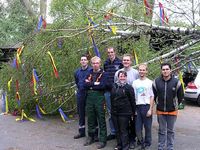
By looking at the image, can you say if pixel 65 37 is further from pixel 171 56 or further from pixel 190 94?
pixel 190 94

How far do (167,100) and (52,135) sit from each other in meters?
3.05

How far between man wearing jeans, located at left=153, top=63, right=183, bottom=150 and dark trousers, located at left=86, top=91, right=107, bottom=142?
1125 mm

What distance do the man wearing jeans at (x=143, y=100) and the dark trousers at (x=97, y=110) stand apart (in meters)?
0.70

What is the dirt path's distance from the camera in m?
6.66

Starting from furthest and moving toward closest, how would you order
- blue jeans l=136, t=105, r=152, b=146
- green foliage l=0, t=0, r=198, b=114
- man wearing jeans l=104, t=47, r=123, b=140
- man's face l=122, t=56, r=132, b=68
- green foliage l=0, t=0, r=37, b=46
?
green foliage l=0, t=0, r=37, b=46, green foliage l=0, t=0, r=198, b=114, man wearing jeans l=104, t=47, r=123, b=140, man's face l=122, t=56, r=132, b=68, blue jeans l=136, t=105, r=152, b=146

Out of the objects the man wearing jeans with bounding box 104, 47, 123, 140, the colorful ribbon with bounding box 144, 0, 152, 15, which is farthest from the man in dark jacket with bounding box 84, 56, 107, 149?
the colorful ribbon with bounding box 144, 0, 152, 15

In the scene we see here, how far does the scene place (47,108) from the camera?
9031 millimetres

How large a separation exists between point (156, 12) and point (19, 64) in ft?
12.9

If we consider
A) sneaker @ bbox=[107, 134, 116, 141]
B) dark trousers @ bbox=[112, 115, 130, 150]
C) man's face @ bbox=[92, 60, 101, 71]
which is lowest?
sneaker @ bbox=[107, 134, 116, 141]

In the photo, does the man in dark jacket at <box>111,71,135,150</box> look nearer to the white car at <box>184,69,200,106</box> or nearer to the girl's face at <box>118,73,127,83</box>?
the girl's face at <box>118,73,127,83</box>

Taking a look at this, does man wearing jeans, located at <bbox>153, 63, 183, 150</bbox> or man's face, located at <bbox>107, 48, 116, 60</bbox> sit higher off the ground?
man's face, located at <bbox>107, 48, 116, 60</bbox>

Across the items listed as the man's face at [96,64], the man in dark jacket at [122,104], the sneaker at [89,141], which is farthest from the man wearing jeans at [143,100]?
the sneaker at [89,141]

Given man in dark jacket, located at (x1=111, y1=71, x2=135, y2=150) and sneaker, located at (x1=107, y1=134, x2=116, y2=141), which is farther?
sneaker, located at (x1=107, y1=134, x2=116, y2=141)

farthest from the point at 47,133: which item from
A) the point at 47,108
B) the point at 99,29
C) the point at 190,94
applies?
the point at 190,94
